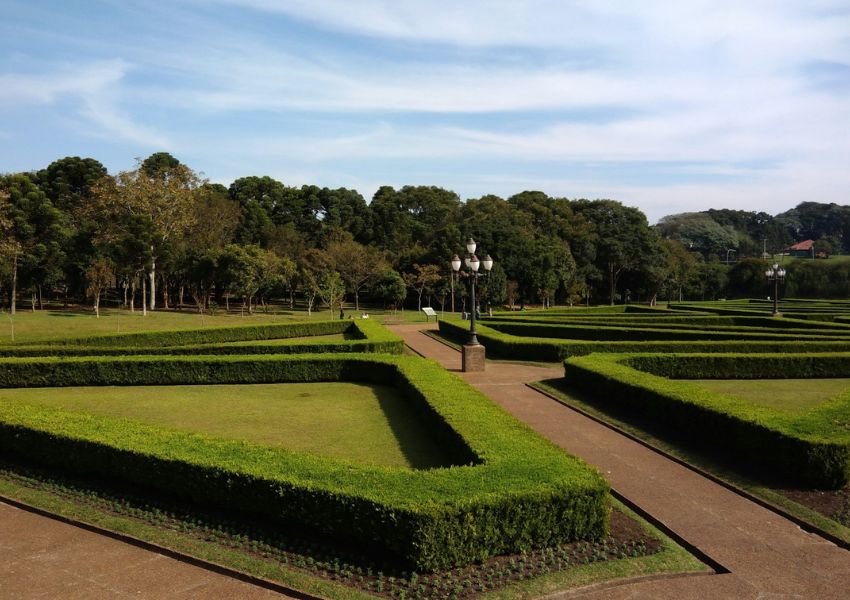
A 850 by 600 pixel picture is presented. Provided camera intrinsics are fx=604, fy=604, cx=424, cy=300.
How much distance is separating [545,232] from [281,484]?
64039 millimetres

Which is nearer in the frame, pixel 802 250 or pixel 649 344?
pixel 649 344

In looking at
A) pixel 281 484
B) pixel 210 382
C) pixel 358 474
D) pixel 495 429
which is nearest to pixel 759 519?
pixel 495 429

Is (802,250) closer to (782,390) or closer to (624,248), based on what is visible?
(624,248)

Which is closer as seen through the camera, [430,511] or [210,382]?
[430,511]

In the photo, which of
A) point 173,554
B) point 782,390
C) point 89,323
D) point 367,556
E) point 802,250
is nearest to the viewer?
point 367,556

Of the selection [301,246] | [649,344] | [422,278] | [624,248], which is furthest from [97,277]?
[624,248]

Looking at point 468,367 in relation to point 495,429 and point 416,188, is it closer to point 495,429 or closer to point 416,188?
point 495,429

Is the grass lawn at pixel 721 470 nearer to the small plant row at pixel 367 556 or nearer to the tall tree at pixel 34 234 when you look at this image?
the small plant row at pixel 367 556

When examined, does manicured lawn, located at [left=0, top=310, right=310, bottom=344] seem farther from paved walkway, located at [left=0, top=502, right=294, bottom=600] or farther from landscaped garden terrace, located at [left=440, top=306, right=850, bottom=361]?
paved walkway, located at [left=0, top=502, right=294, bottom=600]

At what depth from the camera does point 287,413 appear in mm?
13477

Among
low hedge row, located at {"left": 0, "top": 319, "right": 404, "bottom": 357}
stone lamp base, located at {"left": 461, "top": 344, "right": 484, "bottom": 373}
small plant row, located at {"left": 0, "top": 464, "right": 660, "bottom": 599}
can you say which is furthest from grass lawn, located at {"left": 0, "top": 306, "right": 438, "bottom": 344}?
small plant row, located at {"left": 0, "top": 464, "right": 660, "bottom": 599}

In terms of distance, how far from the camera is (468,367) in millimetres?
19109

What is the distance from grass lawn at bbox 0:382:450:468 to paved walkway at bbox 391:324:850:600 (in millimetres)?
2976

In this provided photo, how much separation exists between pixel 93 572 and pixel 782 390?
16310 millimetres
